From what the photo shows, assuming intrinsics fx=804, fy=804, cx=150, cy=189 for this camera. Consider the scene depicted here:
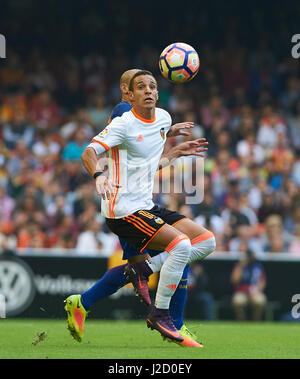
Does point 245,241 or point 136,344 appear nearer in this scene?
point 136,344

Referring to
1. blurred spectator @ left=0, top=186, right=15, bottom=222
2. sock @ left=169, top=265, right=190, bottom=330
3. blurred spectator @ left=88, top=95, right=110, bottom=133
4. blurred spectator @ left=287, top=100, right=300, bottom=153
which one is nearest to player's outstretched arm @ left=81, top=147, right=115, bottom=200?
sock @ left=169, top=265, right=190, bottom=330

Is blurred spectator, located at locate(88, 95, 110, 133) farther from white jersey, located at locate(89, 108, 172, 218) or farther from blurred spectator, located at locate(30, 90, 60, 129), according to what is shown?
white jersey, located at locate(89, 108, 172, 218)

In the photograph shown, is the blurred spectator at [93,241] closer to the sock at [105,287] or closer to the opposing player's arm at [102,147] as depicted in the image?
the sock at [105,287]

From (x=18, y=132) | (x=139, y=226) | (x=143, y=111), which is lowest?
(x=139, y=226)

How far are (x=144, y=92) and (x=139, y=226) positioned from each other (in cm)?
120

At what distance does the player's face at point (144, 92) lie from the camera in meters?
7.09

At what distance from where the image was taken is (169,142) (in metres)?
15.0

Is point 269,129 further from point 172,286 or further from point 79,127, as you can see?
point 172,286

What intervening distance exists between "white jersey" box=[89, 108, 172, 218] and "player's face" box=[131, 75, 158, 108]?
13 cm

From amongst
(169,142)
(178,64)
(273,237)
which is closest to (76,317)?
(178,64)

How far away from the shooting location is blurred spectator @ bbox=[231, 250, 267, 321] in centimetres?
1209
